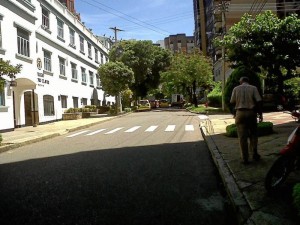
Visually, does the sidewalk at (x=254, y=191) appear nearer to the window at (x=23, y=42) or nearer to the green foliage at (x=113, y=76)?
the window at (x=23, y=42)

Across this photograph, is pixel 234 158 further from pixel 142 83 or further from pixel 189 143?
pixel 142 83

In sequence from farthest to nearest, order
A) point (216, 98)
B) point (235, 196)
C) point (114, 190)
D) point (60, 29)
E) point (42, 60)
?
point (216, 98), point (60, 29), point (42, 60), point (114, 190), point (235, 196)

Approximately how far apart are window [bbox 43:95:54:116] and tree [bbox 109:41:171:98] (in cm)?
2369

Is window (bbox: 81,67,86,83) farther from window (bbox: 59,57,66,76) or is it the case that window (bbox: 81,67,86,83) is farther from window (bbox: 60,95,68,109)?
window (bbox: 60,95,68,109)

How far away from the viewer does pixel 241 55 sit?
25.5 metres

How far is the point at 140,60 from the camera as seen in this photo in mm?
55906

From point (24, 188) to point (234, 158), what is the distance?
4.59 metres

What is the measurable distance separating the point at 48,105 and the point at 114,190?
24.8 meters

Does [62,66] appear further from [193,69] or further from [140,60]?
[140,60]

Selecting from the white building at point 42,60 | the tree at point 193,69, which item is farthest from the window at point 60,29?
the tree at point 193,69

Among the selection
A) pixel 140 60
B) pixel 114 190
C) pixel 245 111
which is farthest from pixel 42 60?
pixel 140 60

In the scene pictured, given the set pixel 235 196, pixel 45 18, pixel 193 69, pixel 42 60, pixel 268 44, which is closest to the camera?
pixel 235 196

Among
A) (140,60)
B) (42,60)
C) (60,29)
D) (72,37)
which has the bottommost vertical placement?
(42,60)

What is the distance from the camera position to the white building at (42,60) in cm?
2297
